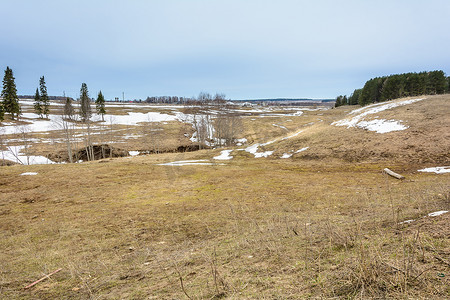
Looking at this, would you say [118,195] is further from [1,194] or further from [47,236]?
[1,194]

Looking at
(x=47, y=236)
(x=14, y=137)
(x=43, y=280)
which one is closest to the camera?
(x=43, y=280)

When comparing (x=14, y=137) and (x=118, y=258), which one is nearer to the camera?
(x=118, y=258)

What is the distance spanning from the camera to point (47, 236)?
8.49 m

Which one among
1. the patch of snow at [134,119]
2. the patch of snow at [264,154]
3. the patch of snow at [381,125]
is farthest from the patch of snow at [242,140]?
the patch of snow at [134,119]

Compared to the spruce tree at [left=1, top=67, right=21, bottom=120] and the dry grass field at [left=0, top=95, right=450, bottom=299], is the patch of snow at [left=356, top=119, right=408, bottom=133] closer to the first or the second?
the dry grass field at [left=0, top=95, right=450, bottom=299]

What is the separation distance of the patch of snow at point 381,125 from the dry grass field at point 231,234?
5561 mm

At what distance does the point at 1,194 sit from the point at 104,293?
17.7m

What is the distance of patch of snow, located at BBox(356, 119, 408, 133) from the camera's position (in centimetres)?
2824

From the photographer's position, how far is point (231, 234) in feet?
23.7

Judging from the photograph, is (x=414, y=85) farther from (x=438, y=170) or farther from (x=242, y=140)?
(x=438, y=170)

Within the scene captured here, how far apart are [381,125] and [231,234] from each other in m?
32.2

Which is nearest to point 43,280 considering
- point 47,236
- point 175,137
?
point 47,236

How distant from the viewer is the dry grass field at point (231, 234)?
347cm

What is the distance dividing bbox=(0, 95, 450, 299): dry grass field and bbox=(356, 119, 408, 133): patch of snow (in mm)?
5561
